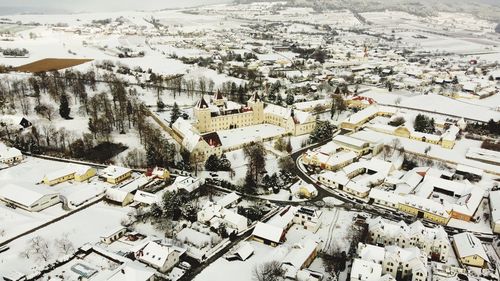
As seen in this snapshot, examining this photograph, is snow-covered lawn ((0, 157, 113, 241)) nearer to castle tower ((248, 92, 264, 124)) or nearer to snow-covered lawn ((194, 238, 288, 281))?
snow-covered lawn ((194, 238, 288, 281))

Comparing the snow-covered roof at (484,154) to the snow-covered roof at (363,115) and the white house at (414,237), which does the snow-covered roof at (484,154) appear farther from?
the white house at (414,237)

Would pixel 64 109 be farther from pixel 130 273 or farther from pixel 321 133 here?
Result: pixel 130 273

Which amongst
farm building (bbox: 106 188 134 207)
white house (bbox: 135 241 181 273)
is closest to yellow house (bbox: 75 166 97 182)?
farm building (bbox: 106 188 134 207)

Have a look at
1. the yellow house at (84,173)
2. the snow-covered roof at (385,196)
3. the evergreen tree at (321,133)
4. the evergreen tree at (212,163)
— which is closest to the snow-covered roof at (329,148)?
the evergreen tree at (321,133)

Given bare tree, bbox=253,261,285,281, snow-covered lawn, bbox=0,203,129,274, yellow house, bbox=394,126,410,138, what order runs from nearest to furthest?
bare tree, bbox=253,261,285,281, snow-covered lawn, bbox=0,203,129,274, yellow house, bbox=394,126,410,138

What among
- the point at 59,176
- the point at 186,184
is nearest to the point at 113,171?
the point at 59,176
